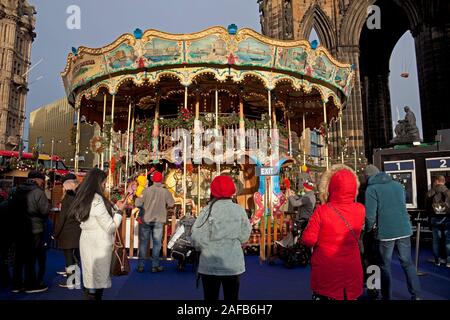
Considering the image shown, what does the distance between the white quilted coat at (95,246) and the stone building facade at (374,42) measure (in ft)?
57.8

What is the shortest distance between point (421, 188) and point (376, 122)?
20709mm

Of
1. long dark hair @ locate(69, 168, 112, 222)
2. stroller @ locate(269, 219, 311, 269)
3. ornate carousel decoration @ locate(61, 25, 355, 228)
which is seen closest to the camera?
long dark hair @ locate(69, 168, 112, 222)

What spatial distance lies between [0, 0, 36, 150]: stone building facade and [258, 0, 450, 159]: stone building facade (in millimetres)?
30853

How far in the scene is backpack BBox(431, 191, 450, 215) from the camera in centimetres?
635

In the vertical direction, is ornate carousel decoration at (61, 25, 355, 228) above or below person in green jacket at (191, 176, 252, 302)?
above

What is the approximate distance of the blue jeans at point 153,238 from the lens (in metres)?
5.99

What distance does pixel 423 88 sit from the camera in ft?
64.4

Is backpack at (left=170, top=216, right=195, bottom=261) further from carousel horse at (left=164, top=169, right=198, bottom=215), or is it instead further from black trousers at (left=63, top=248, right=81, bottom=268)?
carousel horse at (left=164, top=169, right=198, bottom=215)

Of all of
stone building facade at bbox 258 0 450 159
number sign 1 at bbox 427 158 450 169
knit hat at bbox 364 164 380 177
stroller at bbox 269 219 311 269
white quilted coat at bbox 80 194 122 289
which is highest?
stone building facade at bbox 258 0 450 159

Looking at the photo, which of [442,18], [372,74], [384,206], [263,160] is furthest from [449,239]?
[372,74]

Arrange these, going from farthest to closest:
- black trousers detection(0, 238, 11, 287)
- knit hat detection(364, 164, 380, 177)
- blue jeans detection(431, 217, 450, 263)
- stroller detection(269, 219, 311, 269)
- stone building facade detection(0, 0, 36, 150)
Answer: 1. stone building facade detection(0, 0, 36, 150)
2. blue jeans detection(431, 217, 450, 263)
3. stroller detection(269, 219, 311, 269)
4. black trousers detection(0, 238, 11, 287)
5. knit hat detection(364, 164, 380, 177)

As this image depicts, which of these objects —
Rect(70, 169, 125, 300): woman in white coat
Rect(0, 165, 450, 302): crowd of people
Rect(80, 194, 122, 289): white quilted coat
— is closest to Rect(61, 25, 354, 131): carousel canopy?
Rect(0, 165, 450, 302): crowd of people

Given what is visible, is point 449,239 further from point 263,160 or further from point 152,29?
point 152,29

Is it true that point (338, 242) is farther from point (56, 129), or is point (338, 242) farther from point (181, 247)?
point (56, 129)
